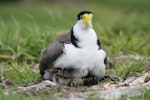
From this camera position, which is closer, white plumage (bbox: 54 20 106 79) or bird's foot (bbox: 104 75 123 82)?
white plumage (bbox: 54 20 106 79)

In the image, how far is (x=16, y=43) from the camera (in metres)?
9.55

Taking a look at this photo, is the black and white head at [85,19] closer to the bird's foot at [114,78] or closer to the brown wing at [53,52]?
the brown wing at [53,52]

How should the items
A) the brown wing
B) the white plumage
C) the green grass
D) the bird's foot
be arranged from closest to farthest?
the white plumage → the brown wing → the bird's foot → the green grass

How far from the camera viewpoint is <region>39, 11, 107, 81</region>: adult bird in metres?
6.95

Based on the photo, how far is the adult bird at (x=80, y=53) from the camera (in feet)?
22.8

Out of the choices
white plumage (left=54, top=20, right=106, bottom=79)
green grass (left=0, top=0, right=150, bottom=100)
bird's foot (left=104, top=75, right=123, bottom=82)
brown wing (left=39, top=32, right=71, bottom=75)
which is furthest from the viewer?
green grass (left=0, top=0, right=150, bottom=100)

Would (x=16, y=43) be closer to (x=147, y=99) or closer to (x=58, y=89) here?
(x=58, y=89)

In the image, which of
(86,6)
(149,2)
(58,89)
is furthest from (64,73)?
(149,2)

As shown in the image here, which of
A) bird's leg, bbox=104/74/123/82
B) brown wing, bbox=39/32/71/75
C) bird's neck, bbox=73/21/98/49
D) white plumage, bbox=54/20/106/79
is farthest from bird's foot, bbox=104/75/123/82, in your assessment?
brown wing, bbox=39/32/71/75

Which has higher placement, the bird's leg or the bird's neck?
the bird's neck

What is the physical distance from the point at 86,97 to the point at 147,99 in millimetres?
622

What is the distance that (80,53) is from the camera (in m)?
6.92

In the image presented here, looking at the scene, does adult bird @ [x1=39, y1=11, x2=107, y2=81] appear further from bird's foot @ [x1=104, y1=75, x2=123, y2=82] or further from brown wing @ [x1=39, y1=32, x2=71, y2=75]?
bird's foot @ [x1=104, y1=75, x2=123, y2=82]

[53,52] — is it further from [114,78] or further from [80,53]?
[114,78]
